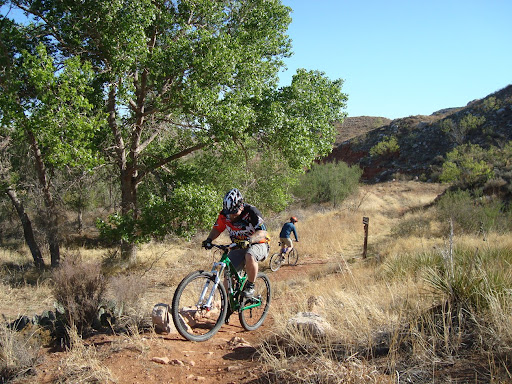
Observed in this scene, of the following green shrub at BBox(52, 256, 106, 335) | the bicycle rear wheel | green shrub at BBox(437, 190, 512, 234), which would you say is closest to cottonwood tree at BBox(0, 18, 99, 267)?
green shrub at BBox(52, 256, 106, 335)

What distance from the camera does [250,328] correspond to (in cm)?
579

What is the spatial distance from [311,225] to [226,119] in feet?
39.4

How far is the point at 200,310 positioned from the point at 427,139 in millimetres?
58981

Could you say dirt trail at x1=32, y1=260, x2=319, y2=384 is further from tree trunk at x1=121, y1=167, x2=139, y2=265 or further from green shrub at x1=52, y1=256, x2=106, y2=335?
tree trunk at x1=121, y1=167, x2=139, y2=265

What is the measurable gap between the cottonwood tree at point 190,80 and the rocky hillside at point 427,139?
99.7ft

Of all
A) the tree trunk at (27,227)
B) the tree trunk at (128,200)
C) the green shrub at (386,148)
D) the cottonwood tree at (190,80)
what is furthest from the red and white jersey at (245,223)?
the green shrub at (386,148)

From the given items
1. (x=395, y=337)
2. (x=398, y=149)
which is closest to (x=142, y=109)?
(x=395, y=337)

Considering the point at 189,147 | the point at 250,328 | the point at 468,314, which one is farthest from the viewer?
the point at 189,147

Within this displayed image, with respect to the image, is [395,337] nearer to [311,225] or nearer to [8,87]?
[8,87]

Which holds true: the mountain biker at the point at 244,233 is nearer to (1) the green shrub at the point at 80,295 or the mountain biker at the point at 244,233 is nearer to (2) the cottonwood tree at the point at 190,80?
(1) the green shrub at the point at 80,295

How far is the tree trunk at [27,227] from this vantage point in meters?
14.7

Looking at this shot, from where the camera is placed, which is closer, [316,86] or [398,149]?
[316,86]

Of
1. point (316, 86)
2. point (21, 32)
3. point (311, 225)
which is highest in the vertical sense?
point (21, 32)

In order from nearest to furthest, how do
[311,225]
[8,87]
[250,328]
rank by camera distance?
1. [250,328]
2. [8,87]
3. [311,225]
